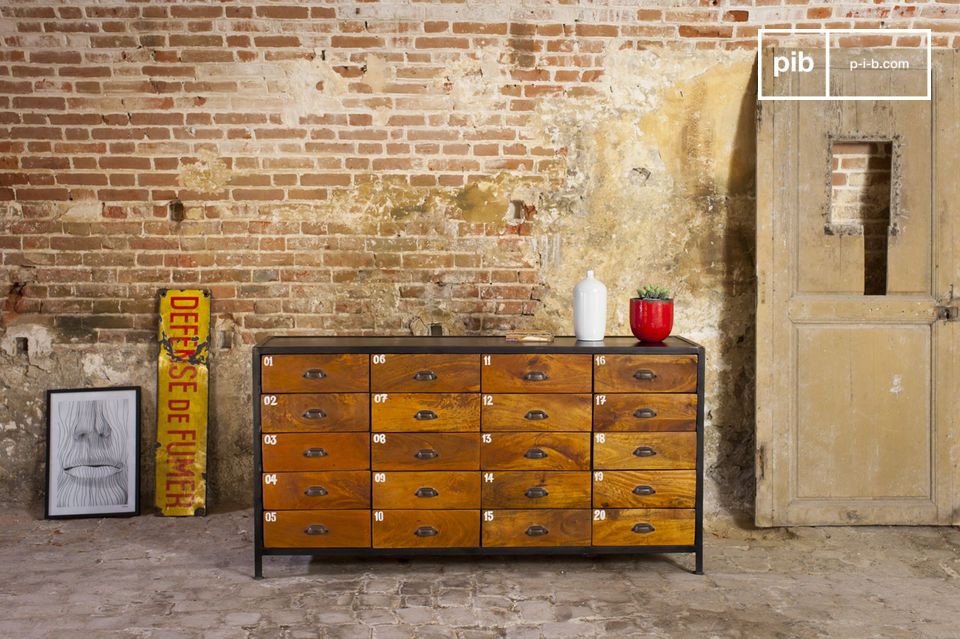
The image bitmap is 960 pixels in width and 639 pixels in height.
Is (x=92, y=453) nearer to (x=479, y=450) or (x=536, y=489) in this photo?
(x=479, y=450)

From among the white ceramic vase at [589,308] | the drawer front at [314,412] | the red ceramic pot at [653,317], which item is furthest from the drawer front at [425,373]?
the red ceramic pot at [653,317]

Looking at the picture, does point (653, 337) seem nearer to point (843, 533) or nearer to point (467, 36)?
point (843, 533)

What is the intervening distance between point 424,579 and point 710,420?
71.6 inches

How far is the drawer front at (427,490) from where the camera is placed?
335 centimetres

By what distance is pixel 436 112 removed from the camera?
4059 mm

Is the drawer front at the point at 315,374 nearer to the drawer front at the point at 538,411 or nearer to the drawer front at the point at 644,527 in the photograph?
the drawer front at the point at 538,411

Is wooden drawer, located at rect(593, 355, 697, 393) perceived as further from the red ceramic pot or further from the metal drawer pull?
the metal drawer pull

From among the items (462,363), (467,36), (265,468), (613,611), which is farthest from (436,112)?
(613,611)

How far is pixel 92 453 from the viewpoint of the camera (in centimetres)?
408

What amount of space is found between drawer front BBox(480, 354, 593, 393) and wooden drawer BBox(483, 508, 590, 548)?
534 mm

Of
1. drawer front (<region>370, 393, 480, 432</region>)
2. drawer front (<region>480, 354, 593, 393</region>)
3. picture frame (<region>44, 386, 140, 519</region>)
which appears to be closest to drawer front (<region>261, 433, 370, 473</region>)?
drawer front (<region>370, 393, 480, 432</region>)

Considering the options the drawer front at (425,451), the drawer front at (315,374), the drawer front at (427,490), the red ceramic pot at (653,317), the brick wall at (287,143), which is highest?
the brick wall at (287,143)

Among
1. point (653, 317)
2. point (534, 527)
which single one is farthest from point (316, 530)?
point (653, 317)

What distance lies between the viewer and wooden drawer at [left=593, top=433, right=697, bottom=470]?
3375 millimetres
